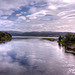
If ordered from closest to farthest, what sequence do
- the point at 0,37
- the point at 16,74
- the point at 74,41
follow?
the point at 16,74, the point at 74,41, the point at 0,37

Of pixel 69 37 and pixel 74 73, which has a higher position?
pixel 69 37

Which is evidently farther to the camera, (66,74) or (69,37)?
(69,37)

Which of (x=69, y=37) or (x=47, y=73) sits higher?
(x=69, y=37)

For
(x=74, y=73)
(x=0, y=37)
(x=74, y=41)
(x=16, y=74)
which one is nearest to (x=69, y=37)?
(x=74, y=41)

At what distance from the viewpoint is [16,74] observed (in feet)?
59.6

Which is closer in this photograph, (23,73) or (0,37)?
(23,73)

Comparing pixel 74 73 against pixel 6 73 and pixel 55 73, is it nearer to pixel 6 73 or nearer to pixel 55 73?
pixel 55 73

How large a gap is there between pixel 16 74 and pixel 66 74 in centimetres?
957

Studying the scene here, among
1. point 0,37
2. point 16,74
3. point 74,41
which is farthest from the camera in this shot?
point 0,37

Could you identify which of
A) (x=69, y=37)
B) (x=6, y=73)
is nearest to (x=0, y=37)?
(x=69, y=37)

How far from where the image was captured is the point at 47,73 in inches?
734

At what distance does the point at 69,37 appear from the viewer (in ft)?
237

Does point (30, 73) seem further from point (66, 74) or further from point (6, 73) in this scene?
point (66, 74)

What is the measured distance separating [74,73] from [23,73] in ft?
32.7
